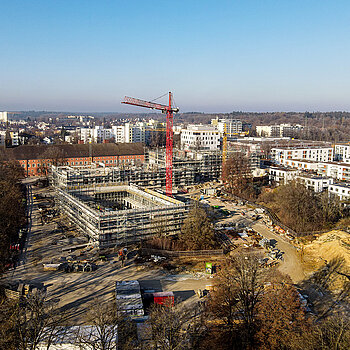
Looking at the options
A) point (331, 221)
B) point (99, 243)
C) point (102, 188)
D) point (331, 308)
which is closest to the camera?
point (331, 308)

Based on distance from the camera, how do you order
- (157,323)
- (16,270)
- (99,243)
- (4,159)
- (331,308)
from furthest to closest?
(4,159) < (99,243) < (16,270) < (331,308) < (157,323)

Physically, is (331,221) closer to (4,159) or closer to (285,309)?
(285,309)

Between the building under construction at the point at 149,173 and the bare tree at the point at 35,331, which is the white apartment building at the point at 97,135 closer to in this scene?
the building under construction at the point at 149,173

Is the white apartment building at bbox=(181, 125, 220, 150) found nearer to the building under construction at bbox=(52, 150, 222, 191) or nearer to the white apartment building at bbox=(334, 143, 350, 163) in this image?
the building under construction at bbox=(52, 150, 222, 191)

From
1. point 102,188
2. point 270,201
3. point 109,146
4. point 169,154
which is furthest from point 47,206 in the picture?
point 109,146

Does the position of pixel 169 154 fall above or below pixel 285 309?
above

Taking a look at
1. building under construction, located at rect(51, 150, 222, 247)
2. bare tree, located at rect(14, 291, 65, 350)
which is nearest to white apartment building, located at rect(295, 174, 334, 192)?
building under construction, located at rect(51, 150, 222, 247)
